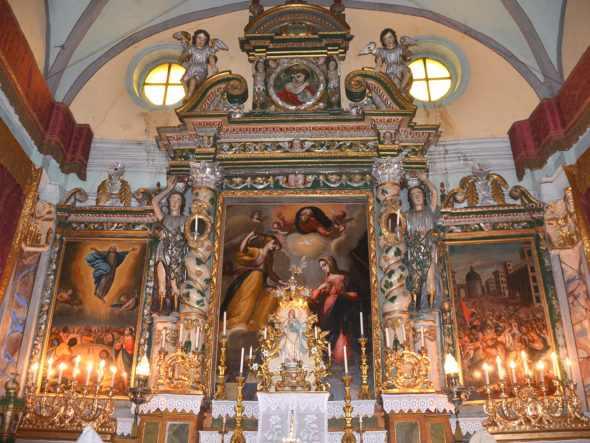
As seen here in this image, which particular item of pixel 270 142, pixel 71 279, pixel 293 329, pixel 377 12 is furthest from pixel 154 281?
pixel 377 12

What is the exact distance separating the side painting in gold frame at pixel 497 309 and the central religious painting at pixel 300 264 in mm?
1428

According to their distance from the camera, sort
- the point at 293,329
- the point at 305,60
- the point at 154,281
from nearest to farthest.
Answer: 1. the point at 293,329
2. the point at 154,281
3. the point at 305,60

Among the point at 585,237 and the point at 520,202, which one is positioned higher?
the point at 520,202

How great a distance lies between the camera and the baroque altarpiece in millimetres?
7695

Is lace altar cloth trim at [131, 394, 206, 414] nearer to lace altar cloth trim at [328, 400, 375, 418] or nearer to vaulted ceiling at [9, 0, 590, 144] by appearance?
lace altar cloth trim at [328, 400, 375, 418]

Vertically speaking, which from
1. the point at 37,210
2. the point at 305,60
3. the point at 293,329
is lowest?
the point at 293,329

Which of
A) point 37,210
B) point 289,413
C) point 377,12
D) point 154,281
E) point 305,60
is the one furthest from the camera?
point 377,12

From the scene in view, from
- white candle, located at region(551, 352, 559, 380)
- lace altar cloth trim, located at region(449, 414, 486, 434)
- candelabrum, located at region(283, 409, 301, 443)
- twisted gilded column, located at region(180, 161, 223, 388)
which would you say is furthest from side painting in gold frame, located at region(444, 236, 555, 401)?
twisted gilded column, located at region(180, 161, 223, 388)

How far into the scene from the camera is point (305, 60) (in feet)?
33.3

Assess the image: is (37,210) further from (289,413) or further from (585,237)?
(585,237)

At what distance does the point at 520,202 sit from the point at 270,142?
4192 mm

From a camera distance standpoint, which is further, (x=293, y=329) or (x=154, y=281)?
(x=154, y=281)

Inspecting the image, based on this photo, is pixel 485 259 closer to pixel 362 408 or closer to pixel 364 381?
pixel 364 381

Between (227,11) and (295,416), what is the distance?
311 inches
